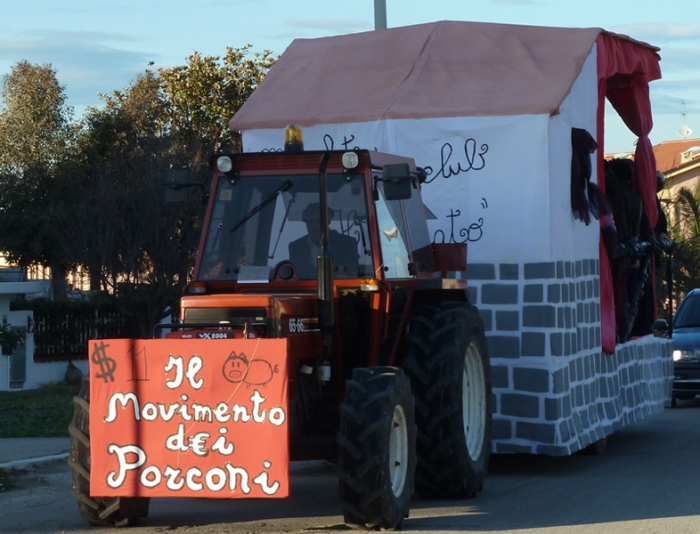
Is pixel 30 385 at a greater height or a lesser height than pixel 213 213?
lesser

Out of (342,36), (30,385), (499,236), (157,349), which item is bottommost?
(30,385)

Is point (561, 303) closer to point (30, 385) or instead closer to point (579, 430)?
point (579, 430)

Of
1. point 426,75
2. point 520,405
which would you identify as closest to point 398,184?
point 520,405

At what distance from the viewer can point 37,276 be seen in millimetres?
38719

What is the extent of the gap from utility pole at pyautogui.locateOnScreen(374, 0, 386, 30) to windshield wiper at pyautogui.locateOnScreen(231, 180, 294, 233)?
6287 millimetres

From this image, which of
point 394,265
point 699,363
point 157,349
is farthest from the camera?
point 699,363

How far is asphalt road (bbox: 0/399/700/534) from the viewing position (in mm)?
7711

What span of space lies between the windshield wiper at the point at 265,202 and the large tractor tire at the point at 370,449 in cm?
159

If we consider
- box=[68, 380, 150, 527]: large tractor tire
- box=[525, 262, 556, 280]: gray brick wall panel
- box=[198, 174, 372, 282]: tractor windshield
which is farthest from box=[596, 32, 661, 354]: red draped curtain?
box=[68, 380, 150, 527]: large tractor tire

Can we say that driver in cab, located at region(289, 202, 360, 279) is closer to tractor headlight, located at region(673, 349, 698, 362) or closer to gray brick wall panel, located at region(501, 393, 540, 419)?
gray brick wall panel, located at region(501, 393, 540, 419)

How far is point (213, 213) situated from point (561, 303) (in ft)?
11.5

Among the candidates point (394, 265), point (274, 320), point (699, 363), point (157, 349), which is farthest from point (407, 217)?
point (699, 363)

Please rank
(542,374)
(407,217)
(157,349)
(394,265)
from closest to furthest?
(157,349)
(394,265)
(407,217)
(542,374)

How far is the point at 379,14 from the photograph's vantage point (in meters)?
14.3
